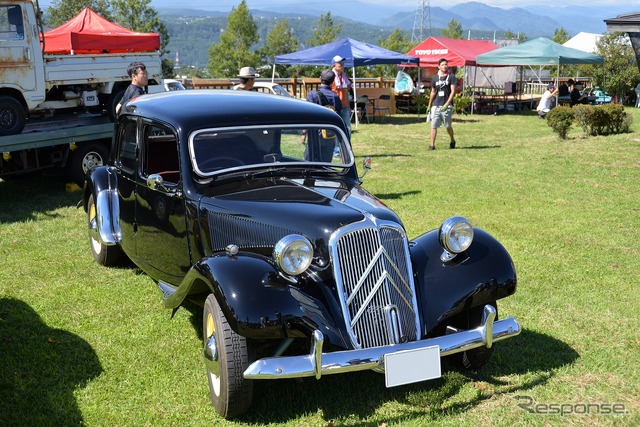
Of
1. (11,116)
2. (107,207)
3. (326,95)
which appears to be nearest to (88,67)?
(11,116)

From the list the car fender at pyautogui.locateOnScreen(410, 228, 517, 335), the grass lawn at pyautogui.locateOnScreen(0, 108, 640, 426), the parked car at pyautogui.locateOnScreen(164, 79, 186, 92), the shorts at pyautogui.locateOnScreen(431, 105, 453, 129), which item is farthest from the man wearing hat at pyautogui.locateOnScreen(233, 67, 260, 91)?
the parked car at pyautogui.locateOnScreen(164, 79, 186, 92)

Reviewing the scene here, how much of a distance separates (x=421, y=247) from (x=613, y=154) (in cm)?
1023

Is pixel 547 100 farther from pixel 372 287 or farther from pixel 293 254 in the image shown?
pixel 293 254

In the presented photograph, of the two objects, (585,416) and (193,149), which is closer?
(585,416)

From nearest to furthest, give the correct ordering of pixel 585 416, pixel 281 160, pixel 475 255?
pixel 585 416 < pixel 475 255 < pixel 281 160

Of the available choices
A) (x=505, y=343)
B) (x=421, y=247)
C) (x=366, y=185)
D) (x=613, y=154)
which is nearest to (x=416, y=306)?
(x=421, y=247)

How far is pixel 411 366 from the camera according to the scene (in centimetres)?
346

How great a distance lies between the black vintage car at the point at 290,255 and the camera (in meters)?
3.52

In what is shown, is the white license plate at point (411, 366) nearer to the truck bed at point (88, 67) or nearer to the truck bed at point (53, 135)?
the truck bed at point (53, 135)

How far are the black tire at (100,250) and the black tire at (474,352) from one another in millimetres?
3581

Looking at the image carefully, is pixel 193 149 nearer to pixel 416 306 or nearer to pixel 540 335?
pixel 416 306

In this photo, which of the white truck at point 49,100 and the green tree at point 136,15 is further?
the green tree at point 136,15

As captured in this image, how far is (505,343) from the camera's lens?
4727 millimetres

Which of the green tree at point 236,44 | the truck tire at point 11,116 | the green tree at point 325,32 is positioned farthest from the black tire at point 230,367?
the green tree at point 325,32
